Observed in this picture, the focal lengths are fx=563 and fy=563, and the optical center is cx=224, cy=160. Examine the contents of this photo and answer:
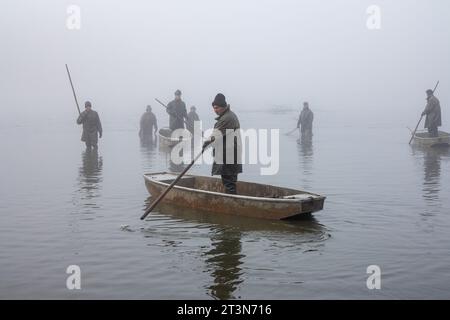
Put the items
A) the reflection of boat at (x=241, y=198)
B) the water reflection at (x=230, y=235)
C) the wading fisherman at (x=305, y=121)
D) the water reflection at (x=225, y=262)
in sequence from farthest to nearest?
the wading fisherman at (x=305, y=121), the reflection of boat at (x=241, y=198), the water reflection at (x=230, y=235), the water reflection at (x=225, y=262)

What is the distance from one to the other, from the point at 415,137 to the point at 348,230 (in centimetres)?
1680

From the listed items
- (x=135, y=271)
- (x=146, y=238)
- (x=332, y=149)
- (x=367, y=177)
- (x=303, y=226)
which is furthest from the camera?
(x=332, y=149)

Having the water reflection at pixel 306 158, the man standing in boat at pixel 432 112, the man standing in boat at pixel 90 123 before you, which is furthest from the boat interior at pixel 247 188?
the man standing in boat at pixel 432 112

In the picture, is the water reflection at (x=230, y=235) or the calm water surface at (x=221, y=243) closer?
the calm water surface at (x=221, y=243)

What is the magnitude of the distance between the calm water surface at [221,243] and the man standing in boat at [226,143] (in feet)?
2.87

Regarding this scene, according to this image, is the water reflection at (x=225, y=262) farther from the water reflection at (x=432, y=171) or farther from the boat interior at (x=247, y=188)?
the water reflection at (x=432, y=171)

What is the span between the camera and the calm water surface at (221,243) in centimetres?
678

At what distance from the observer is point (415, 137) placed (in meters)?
25.0

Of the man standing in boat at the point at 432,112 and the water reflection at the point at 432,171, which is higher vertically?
the man standing in boat at the point at 432,112

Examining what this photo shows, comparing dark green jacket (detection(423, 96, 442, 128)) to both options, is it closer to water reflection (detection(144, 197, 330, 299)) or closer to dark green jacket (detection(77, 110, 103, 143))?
dark green jacket (detection(77, 110, 103, 143))

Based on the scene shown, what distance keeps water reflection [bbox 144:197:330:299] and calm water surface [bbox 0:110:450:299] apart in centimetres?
2

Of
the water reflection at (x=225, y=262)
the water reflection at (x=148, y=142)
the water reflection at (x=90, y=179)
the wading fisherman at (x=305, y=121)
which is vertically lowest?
the water reflection at (x=225, y=262)
